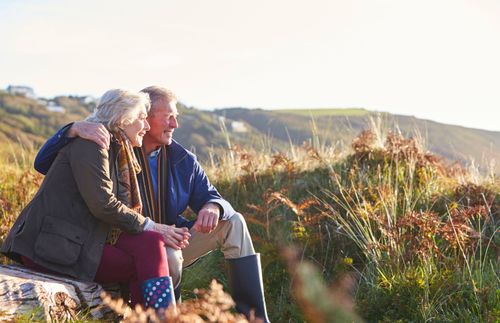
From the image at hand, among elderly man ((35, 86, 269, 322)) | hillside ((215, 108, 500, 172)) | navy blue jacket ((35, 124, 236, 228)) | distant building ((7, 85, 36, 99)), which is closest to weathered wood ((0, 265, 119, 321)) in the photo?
elderly man ((35, 86, 269, 322))

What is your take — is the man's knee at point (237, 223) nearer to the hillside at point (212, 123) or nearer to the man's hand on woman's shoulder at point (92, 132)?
the man's hand on woman's shoulder at point (92, 132)

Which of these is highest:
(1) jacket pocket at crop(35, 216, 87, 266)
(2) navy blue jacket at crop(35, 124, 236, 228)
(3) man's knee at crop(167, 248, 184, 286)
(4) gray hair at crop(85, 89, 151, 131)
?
(4) gray hair at crop(85, 89, 151, 131)

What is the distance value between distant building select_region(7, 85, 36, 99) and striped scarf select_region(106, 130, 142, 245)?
319 feet

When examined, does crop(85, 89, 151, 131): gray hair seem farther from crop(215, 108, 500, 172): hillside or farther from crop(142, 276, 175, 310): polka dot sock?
crop(215, 108, 500, 172): hillside

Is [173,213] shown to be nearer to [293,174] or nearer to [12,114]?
[293,174]

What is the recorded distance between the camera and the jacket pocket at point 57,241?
3.59 meters

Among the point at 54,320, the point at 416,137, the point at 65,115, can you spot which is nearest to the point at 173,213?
the point at 54,320

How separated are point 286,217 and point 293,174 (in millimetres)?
1002

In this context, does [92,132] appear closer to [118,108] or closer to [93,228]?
[118,108]

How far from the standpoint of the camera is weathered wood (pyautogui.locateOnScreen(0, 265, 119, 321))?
3398mm

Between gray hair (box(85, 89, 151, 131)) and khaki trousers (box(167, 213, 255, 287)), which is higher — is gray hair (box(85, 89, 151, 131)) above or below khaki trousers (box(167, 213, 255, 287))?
above

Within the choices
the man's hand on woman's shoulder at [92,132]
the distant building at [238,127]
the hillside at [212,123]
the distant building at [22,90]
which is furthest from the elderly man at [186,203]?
the distant building at [22,90]

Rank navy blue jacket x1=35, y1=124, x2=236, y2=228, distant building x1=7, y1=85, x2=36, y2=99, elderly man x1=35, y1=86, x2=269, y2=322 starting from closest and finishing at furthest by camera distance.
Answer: elderly man x1=35, y1=86, x2=269, y2=322, navy blue jacket x1=35, y1=124, x2=236, y2=228, distant building x1=7, y1=85, x2=36, y2=99

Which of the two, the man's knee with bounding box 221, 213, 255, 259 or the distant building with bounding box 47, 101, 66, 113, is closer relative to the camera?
the man's knee with bounding box 221, 213, 255, 259
